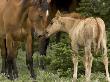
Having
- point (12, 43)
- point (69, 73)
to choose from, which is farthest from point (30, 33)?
point (69, 73)

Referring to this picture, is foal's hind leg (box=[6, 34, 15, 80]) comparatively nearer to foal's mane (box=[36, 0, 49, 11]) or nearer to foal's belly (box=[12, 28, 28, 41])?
foal's belly (box=[12, 28, 28, 41])

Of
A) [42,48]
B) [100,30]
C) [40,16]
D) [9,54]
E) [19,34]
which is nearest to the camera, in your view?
[100,30]

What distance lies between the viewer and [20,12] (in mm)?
9672

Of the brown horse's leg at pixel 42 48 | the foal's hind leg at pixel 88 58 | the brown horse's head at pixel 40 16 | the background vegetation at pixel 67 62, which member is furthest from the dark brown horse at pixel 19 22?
the brown horse's leg at pixel 42 48

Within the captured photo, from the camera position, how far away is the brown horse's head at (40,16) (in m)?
9.20

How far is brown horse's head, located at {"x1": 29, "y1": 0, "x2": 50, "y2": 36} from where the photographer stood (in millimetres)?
9203

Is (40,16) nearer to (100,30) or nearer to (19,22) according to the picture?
(19,22)

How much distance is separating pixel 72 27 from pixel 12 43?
5.53ft

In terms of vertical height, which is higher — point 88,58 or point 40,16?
point 40,16

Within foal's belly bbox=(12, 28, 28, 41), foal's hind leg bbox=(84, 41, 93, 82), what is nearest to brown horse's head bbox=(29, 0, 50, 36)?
foal's belly bbox=(12, 28, 28, 41)

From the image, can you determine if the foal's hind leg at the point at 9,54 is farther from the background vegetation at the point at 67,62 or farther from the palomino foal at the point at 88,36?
the palomino foal at the point at 88,36

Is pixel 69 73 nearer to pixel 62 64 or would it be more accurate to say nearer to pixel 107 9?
pixel 62 64

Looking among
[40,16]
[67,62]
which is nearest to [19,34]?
[40,16]

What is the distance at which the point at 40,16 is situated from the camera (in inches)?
364
